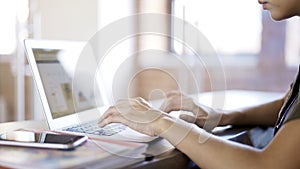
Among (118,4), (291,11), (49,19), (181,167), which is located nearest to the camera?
(181,167)

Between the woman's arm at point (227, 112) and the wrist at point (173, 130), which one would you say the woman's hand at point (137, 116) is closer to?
the wrist at point (173, 130)

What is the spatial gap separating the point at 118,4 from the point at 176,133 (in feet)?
8.89

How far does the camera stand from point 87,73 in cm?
125

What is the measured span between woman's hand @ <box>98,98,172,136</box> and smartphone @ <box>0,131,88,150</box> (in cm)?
11

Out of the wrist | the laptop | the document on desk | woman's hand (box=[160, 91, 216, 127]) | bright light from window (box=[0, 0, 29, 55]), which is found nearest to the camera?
the document on desk

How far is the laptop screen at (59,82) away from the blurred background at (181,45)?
1429 mm

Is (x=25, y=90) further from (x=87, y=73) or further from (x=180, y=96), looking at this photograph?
(x=180, y=96)

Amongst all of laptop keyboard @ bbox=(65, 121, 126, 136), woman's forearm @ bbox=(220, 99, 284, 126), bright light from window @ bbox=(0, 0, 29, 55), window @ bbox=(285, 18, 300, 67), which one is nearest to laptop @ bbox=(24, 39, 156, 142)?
laptop keyboard @ bbox=(65, 121, 126, 136)

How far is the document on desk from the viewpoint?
2.02 ft

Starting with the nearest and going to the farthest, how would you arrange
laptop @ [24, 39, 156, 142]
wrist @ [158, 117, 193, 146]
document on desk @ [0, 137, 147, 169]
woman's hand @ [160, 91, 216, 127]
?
1. document on desk @ [0, 137, 147, 169]
2. wrist @ [158, 117, 193, 146]
3. laptop @ [24, 39, 156, 142]
4. woman's hand @ [160, 91, 216, 127]

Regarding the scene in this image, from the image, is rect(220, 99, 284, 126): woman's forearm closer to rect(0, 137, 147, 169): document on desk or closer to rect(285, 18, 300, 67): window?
rect(0, 137, 147, 169): document on desk

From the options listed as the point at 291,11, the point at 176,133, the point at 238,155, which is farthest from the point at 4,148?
the point at 291,11

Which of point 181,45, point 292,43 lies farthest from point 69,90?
point 292,43

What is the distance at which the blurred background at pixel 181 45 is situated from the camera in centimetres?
282
